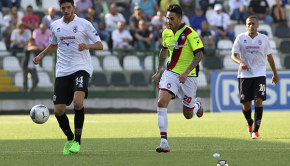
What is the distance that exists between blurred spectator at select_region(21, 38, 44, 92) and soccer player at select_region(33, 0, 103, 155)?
450 inches

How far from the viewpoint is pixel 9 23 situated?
72.6ft

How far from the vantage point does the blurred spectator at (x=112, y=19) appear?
898 inches

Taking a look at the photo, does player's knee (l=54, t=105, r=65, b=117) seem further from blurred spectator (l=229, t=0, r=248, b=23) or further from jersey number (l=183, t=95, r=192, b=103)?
blurred spectator (l=229, t=0, r=248, b=23)

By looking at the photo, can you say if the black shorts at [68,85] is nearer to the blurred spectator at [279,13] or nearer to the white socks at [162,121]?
the white socks at [162,121]

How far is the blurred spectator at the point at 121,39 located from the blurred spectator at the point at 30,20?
105 inches

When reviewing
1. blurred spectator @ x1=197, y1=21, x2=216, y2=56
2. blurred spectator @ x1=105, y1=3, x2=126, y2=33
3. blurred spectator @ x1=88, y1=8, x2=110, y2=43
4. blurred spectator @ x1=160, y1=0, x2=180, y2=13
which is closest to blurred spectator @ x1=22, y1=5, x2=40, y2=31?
blurred spectator @ x1=88, y1=8, x2=110, y2=43

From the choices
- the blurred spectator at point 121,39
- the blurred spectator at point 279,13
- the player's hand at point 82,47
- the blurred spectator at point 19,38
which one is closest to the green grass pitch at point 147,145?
the player's hand at point 82,47

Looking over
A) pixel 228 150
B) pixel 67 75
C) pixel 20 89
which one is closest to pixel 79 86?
pixel 67 75

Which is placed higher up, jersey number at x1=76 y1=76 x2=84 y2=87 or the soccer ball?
jersey number at x1=76 y1=76 x2=84 y2=87

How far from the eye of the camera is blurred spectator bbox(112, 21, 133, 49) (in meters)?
22.0

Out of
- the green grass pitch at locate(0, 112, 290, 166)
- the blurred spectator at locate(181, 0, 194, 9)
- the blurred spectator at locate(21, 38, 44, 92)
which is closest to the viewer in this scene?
the green grass pitch at locate(0, 112, 290, 166)

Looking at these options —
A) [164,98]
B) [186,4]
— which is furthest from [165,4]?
[164,98]

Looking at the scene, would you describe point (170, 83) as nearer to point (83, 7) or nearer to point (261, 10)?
point (83, 7)

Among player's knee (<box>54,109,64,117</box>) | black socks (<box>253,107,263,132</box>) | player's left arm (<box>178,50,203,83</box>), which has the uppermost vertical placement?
player's left arm (<box>178,50,203,83</box>)
